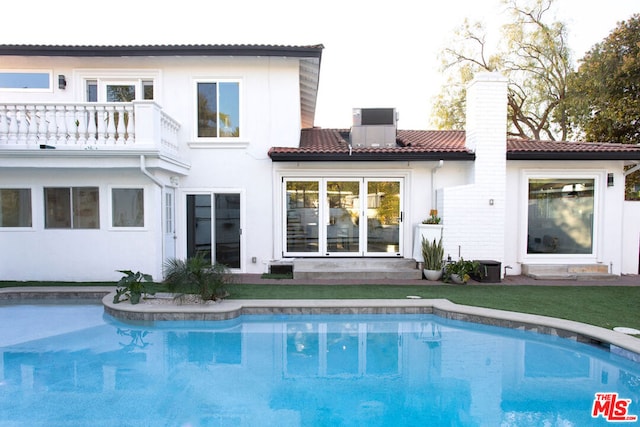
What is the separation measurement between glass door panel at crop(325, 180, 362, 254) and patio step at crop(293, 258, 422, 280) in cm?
65

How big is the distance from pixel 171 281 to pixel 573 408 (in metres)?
7.23

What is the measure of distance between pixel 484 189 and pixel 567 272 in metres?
3.46

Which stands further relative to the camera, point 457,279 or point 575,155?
point 575,155

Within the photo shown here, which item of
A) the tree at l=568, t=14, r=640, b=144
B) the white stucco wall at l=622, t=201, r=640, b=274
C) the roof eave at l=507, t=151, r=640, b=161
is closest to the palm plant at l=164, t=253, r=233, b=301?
the roof eave at l=507, t=151, r=640, b=161

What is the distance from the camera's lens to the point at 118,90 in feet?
38.9

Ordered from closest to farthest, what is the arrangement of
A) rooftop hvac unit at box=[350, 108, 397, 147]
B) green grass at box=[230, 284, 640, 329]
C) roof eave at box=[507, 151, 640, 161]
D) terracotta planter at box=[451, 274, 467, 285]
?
1. green grass at box=[230, 284, 640, 329]
2. terracotta planter at box=[451, 274, 467, 285]
3. roof eave at box=[507, 151, 640, 161]
4. rooftop hvac unit at box=[350, 108, 397, 147]

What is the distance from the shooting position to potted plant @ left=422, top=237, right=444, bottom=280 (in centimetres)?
1115

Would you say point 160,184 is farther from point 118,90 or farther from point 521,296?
point 521,296

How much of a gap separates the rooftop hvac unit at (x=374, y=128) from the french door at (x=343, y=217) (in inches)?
49.6

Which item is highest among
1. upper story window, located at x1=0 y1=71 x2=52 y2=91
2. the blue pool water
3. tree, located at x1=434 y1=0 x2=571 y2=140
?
tree, located at x1=434 y1=0 x2=571 y2=140

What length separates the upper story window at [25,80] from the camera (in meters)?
11.9

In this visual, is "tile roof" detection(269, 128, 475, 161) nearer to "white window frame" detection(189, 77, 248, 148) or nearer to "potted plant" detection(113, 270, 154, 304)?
"white window frame" detection(189, 77, 248, 148)

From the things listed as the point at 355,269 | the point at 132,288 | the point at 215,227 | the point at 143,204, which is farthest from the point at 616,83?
the point at 132,288

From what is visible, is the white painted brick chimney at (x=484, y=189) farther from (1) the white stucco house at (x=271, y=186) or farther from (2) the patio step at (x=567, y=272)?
(2) the patio step at (x=567, y=272)
